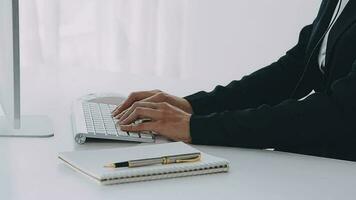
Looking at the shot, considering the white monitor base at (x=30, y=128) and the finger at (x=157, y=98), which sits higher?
the finger at (x=157, y=98)

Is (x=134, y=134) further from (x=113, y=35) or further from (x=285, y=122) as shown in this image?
(x=113, y=35)

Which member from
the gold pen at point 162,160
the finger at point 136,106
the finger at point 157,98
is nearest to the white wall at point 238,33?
the finger at point 157,98

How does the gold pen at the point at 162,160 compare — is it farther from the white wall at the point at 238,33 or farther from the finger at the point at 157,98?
the white wall at the point at 238,33

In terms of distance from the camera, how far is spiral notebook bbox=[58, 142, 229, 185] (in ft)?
3.63

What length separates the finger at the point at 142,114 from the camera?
4.54ft

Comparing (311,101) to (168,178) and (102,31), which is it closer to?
(168,178)

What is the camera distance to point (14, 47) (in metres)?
1.36

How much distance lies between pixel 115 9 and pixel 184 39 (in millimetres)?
364

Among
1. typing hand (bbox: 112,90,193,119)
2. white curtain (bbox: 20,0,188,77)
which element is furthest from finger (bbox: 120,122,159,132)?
white curtain (bbox: 20,0,188,77)

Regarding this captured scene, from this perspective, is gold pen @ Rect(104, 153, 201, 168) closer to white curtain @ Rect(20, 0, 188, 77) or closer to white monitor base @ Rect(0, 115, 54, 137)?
white monitor base @ Rect(0, 115, 54, 137)

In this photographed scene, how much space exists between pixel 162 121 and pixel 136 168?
0.87 ft

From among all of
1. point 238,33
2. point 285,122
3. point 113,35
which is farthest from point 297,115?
point 113,35

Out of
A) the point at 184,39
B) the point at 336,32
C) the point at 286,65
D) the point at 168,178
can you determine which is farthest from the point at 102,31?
the point at 168,178

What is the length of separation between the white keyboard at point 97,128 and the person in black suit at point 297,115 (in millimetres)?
19
